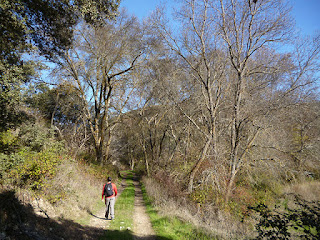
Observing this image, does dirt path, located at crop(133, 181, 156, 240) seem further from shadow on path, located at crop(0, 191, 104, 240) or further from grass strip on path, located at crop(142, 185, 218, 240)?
shadow on path, located at crop(0, 191, 104, 240)

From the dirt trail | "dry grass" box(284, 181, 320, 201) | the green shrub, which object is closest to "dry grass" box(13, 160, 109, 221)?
the green shrub

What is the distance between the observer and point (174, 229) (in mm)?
6148

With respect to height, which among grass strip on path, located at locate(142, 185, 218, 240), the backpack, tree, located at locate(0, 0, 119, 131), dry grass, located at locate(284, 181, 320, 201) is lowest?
dry grass, located at locate(284, 181, 320, 201)

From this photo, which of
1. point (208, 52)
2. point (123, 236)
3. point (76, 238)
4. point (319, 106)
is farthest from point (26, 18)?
point (319, 106)

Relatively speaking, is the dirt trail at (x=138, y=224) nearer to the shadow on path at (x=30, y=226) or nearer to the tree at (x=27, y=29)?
the shadow on path at (x=30, y=226)

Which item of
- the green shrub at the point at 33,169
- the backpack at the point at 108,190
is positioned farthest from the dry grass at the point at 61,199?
the backpack at the point at 108,190

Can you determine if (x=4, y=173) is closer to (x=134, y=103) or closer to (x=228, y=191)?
(x=228, y=191)

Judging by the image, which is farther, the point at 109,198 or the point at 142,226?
the point at 109,198

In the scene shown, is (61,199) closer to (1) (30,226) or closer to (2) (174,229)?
(1) (30,226)

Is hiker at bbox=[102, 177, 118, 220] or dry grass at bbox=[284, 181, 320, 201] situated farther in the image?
dry grass at bbox=[284, 181, 320, 201]

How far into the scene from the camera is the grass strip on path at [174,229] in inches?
218

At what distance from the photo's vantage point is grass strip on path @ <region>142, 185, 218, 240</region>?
553cm

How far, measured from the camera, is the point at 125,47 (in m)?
13.4

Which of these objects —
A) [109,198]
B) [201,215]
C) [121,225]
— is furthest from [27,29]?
[201,215]
